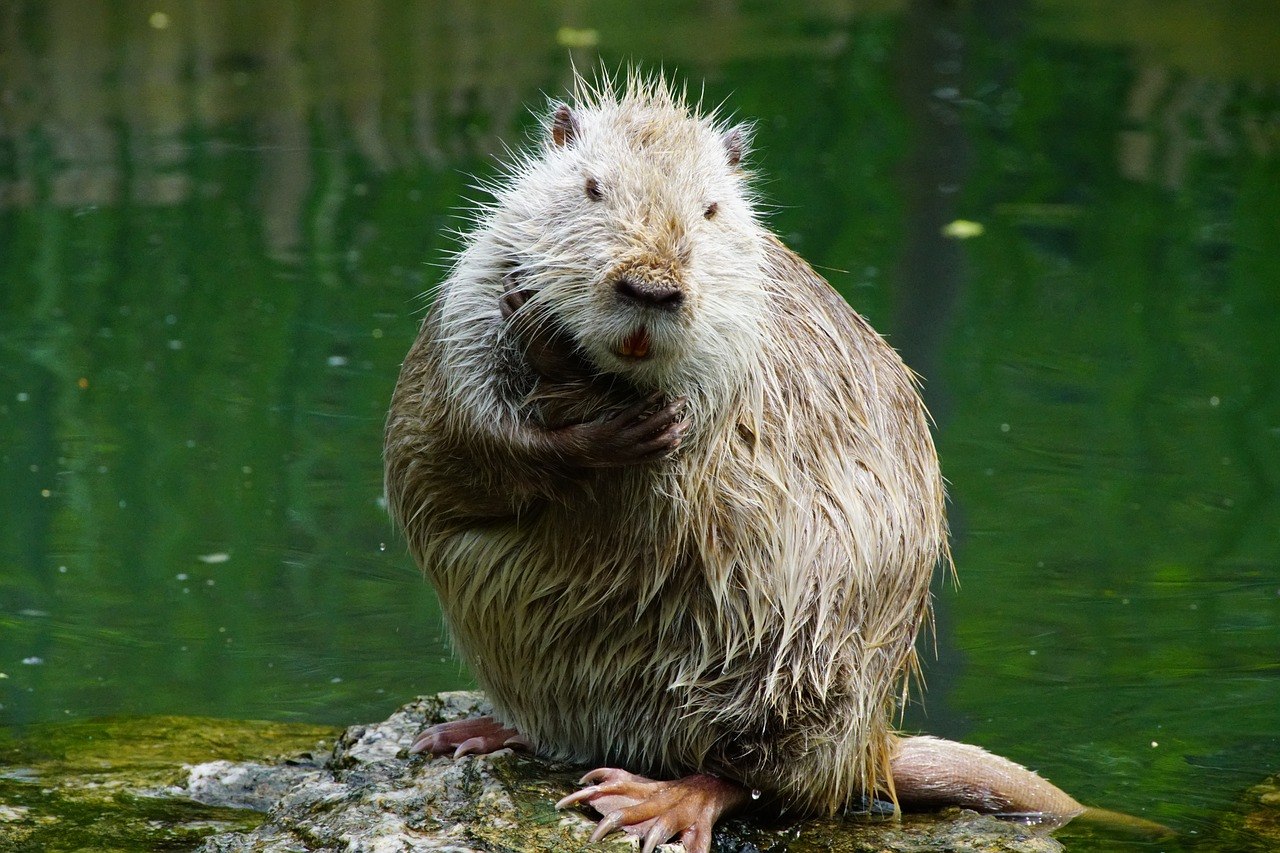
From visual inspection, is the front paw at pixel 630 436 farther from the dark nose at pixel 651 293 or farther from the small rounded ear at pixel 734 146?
the small rounded ear at pixel 734 146

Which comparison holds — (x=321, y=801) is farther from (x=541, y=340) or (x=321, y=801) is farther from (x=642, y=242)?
(x=642, y=242)

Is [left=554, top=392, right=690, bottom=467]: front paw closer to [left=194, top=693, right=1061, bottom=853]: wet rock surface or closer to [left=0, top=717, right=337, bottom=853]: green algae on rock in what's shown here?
[left=194, top=693, right=1061, bottom=853]: wet rock surface

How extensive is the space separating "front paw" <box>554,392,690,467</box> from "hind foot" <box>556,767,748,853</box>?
29.4 inches

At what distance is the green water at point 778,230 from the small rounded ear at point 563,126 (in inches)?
29.1

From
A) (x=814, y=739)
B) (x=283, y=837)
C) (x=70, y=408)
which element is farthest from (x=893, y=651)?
(x=70, y=408)

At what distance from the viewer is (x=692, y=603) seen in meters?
3.73

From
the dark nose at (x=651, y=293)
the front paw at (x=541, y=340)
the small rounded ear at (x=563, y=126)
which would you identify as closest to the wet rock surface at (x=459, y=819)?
the front paw at (x=541, y=340)

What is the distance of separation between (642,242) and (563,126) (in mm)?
723

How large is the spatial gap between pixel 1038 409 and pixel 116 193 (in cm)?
572

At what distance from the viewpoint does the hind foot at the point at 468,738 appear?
13.3ft

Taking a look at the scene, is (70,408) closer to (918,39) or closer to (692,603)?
(692,603)

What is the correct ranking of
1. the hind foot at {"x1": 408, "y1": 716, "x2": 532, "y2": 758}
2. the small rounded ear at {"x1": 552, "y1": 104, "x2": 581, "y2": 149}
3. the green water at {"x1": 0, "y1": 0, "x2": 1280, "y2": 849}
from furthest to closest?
the green water at {"x1": 0, "y1": 0, "x2": 1280, "y2": 849}
the hind foot at {"x1": 408, "y1": 716, "x2": 532, "y2": 758}
the small rounded ear at {"x1": 552, "y1": 104, "x2": 581, "y2": 149}

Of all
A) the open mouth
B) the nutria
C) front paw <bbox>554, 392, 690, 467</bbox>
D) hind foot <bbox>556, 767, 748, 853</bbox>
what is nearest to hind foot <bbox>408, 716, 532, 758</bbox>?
the nutria

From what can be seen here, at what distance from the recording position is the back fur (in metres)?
3.52
